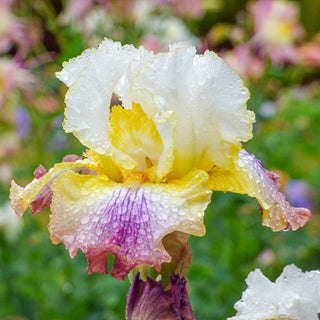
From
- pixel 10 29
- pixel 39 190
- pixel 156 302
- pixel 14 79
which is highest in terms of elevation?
pixel 10 29

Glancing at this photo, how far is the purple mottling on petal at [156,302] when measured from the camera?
734 mm

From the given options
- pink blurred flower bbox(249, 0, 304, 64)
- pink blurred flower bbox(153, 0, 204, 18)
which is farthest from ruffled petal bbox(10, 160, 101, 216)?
pink blurred flower bbox(249, 0, 304, 64)

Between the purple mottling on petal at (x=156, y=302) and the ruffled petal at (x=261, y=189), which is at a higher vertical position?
the ruffled petal at (x=261, y=189)

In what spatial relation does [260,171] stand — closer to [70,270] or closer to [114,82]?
[114,82]

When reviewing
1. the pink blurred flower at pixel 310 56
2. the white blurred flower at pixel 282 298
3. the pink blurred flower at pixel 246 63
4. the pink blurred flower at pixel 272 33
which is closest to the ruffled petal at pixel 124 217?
the white blurred flower at pixel 282 298

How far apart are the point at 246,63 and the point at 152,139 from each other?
1.88 metres

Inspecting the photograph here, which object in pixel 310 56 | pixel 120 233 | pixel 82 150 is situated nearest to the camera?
pixel 120 233

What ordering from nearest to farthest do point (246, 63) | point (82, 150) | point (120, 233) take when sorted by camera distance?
point (120, 233), point (82, 150), point (246, 63)

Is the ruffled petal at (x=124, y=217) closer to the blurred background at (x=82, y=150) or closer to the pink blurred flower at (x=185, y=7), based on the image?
the blurred background at (x=82, y=150)

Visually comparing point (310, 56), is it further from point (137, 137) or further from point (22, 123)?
point (137, 137)

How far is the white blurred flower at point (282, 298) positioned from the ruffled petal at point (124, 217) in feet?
0.40

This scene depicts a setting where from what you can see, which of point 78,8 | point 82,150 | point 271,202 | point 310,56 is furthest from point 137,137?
point 310,56

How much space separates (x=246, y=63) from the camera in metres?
2.64

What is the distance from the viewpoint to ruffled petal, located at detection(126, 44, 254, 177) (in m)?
0.82
